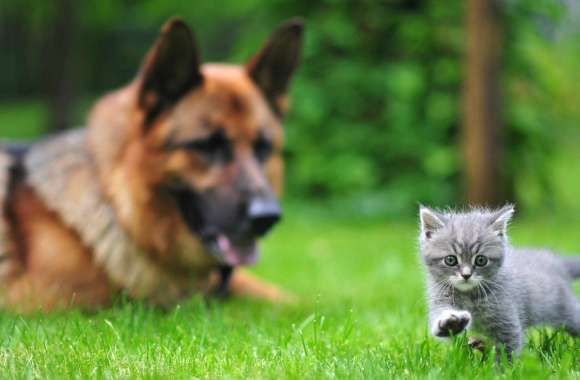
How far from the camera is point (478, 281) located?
2.70 m

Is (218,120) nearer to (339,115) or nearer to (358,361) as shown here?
(358,361)

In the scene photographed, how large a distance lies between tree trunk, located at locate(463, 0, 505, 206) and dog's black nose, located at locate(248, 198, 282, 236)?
4.93 metres

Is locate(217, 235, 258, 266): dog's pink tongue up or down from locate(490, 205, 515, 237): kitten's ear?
down

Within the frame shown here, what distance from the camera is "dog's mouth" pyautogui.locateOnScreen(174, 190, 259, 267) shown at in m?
4.37

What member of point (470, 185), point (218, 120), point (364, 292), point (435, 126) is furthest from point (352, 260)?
point (435, 126)

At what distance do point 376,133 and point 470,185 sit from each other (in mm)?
2303

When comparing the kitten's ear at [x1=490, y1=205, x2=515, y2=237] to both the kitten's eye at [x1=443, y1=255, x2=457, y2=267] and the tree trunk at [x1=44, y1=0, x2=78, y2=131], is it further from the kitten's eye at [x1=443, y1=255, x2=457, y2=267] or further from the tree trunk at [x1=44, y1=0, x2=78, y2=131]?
the tree trunk at [x1=44, y1=0, x2=78, y2=131]

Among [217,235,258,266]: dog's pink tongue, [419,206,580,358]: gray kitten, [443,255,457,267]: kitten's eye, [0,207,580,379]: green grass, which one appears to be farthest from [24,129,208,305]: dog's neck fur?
[443,255,457,267]: kitten's eye

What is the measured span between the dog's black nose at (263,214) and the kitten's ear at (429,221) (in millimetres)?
1463

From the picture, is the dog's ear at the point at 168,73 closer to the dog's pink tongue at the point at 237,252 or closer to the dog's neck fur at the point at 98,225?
the dog's neck fur at the point at 98,225

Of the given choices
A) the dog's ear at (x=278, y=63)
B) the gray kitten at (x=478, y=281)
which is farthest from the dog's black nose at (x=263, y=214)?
the gray kitten at (x=478, y=281)

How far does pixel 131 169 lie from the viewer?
14.4 feet

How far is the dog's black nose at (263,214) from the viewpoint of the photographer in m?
4.23

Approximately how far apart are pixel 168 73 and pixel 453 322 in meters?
2.40
